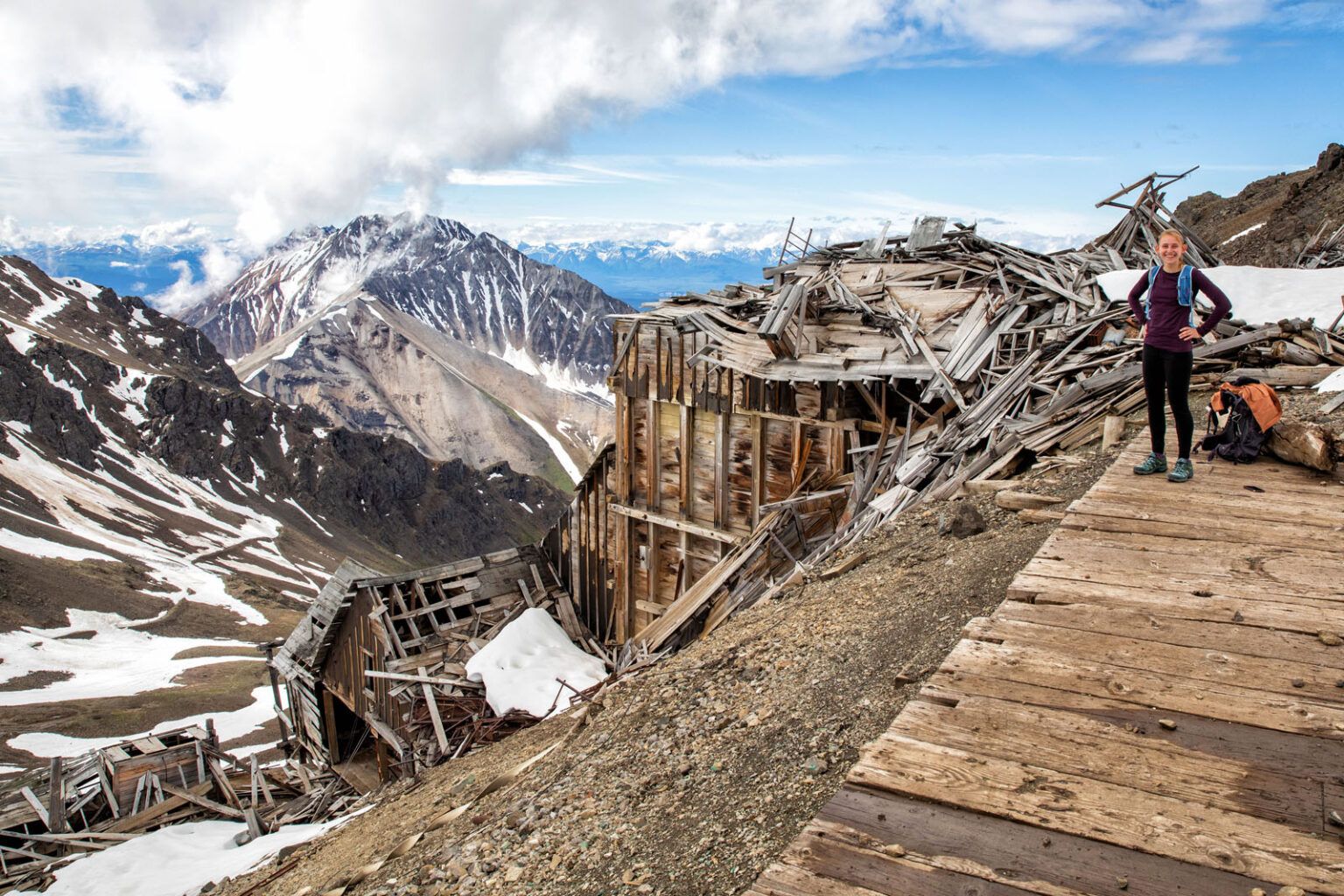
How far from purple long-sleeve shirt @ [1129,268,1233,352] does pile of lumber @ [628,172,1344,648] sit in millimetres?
2352

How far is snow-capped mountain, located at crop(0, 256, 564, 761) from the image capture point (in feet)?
208

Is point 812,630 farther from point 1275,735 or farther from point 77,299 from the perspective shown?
point 77,299

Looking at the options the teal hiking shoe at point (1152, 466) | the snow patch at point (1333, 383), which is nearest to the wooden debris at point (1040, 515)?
the teal hiking shoe at point (1152, 466)

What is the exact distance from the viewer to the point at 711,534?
52.2 ft

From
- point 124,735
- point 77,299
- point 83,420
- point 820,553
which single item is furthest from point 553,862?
point 77,299

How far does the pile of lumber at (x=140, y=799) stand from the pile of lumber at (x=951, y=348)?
32.1 feet

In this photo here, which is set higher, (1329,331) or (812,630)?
(1329,331)

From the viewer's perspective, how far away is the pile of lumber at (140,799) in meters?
17.6

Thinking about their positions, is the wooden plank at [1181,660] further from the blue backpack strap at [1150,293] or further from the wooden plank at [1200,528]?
the blue backpack strap at [1150,293]

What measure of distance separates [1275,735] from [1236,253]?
40.1m

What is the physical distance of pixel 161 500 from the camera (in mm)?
98438

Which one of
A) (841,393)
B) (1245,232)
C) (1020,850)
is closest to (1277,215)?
(1245,232)

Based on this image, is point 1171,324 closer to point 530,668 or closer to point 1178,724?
point 1178,724

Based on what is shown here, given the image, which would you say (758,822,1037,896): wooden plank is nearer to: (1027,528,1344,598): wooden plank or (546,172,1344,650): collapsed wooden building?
(1027,528,1344,598): wooden plank
